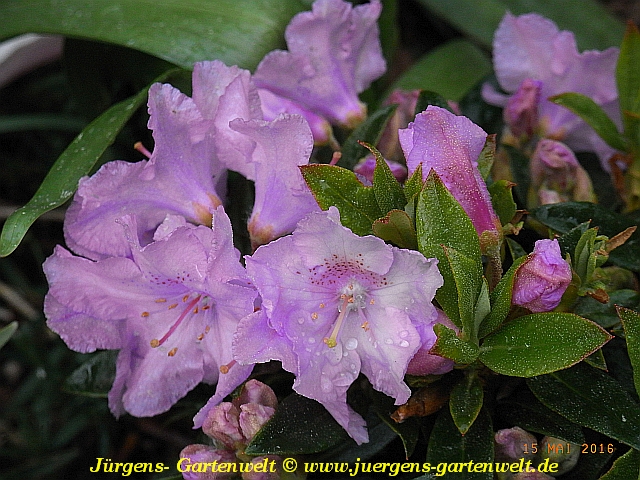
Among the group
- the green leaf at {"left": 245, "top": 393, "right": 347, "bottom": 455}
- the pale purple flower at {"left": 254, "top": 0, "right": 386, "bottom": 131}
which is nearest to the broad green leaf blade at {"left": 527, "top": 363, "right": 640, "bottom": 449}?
the green leaf at {"left": 245, "top": 393, "right": 347, "bottom": 455}

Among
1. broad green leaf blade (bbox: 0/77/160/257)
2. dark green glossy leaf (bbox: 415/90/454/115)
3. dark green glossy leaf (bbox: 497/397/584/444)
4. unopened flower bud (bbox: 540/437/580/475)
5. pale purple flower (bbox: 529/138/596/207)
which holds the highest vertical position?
dark green glossy leaf (bbox: 415/90/454/115)

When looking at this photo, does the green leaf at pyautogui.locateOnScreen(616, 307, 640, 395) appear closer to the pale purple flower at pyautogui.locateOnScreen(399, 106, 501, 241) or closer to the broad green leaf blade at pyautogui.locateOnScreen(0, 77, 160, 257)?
the pale purple flower at pyautogui.locateOnScreen(399, 106, 501, 241)

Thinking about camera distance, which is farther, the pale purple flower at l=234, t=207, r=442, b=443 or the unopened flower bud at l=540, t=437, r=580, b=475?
the unopened flower bud at l=540, t=437, r=580, b=475

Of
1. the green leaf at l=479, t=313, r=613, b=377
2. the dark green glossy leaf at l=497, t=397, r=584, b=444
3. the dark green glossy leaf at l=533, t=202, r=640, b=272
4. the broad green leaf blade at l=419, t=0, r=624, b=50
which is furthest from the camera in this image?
the broad green leaf blade at l=419, t=0, r=624, b=50

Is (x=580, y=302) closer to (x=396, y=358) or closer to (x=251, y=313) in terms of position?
(x=396, y=358)

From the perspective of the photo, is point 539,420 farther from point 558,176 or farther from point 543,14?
point 543,14

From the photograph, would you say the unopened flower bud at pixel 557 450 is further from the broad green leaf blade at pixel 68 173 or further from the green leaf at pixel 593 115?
the broad green leaf blade at pixel 68 173

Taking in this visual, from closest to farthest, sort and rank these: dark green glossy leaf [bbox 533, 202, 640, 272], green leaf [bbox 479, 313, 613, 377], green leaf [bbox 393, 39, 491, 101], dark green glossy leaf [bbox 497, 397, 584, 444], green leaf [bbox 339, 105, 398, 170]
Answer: green leaf [bbox 479, 313, 613, 377] → dark green glossy leaf [bbox 497, 397, 584, 444] → dark green glossy leaf [bbox 533, 202, 640, 272] → green leaf [bbox 339, 105, 398, 170] → green leaf [bbox 393, 39, 491, 101]

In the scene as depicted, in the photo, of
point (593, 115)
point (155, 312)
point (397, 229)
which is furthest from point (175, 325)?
point (593, 115)

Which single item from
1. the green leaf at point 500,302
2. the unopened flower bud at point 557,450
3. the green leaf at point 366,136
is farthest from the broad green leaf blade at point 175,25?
the unopened flower bud at point 557,450
